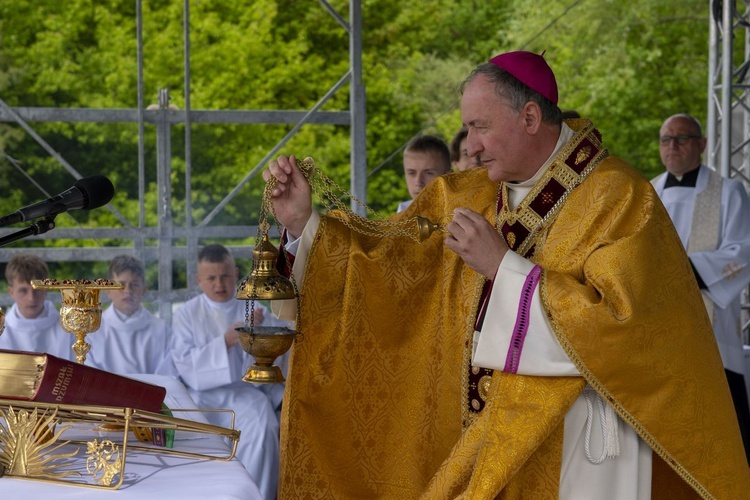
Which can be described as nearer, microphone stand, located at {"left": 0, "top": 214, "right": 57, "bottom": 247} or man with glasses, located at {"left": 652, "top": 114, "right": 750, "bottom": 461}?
microphone stand, located at {"left": 0, "top": 214, "right": 57, "bottom": 247}

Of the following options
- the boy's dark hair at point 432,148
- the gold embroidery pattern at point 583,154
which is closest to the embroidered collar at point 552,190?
the gold embroidery pattern at point 583,154

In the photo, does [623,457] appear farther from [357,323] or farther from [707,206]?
[707,206]

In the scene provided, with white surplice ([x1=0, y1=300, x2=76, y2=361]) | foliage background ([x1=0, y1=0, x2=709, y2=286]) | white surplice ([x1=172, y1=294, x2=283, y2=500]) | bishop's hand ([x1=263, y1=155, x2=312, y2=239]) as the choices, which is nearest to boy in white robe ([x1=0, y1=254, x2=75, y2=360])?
white surplice ([x1=0, y1=300, x2=76, y2=361])

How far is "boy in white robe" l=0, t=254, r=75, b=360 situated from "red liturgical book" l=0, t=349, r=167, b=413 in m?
3.67

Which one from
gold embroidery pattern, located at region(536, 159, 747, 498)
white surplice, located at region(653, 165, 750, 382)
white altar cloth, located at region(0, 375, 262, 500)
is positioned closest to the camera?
white altar cloth, located at region(0, 375, 262, 500)

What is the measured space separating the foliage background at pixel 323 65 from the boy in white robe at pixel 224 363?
827 cm

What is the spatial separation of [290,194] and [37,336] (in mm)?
3369

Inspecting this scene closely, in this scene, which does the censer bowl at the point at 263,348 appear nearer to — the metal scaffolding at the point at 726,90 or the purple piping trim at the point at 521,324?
the purple piping trim at the point at 521,324

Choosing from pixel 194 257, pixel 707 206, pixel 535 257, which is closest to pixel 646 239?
pixel 535 257

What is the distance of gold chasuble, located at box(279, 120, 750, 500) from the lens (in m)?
2.77

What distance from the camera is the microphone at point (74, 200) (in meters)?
2.41

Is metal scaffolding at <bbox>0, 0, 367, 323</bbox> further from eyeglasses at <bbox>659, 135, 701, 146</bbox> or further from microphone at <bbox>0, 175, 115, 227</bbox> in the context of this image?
microphone at <bbox>0, 175, 115, 227</bbox>

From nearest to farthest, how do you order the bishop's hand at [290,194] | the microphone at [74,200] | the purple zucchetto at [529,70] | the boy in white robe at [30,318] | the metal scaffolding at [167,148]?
the microphone at [74,200], the purple zucchetto at [529,70], the bishop's hand at [290,194], the boy in white robe at [30,318], the metal scaffolding at [167,148]

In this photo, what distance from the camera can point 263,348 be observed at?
Answer: 2811 millimetres
